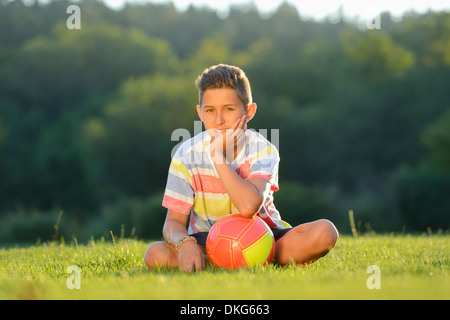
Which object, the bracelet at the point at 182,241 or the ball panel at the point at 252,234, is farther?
the bracelet at the point at 182,241

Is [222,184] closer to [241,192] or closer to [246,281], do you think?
[241,192]

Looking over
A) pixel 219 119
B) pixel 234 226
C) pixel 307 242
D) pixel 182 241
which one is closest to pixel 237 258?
pixel 234 226

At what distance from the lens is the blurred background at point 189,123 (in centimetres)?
2923

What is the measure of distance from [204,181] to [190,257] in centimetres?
78

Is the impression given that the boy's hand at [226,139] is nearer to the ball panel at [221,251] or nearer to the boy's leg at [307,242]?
the ball panel at [221,251]

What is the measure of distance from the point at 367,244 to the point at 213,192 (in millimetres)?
2525

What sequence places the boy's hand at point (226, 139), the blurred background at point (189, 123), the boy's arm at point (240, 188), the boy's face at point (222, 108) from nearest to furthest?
1. the boy's arm at point (240, 188)
2. the boy's hand at point (226, 139)
3. the boy's face at point (222, 108)
4. the blurred background at point (189, 123)

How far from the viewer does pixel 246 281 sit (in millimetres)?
3588

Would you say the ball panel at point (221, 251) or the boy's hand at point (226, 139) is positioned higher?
the boy's hand at point (226, 139)

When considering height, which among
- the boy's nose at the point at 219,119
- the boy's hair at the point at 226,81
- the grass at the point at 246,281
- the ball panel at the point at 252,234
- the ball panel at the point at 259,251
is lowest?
the grass at the point at 246,281

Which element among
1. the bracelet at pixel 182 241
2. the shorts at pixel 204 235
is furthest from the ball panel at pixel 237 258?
the shorts at pixel 204 235

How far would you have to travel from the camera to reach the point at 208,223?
5016 mm

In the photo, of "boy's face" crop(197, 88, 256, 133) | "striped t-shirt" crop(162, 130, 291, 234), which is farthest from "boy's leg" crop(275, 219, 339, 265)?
"boy's face" crop(197, 88, 256, 133)

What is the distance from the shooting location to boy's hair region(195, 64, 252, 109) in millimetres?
4766
